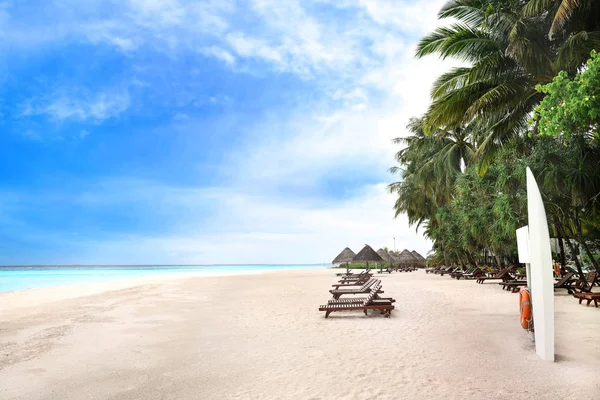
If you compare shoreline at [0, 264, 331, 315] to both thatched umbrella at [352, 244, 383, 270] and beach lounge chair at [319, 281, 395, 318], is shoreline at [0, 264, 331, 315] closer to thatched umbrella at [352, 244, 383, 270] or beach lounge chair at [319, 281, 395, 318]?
beach lounge chair at [319, 281, 395, 318]

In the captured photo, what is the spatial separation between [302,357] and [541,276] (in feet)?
10.9

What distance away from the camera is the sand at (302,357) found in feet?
15.1

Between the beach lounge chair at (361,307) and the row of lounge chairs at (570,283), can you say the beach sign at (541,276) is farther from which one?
the row of lounge chairs at (570,283)

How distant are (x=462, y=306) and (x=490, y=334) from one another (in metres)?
4.12

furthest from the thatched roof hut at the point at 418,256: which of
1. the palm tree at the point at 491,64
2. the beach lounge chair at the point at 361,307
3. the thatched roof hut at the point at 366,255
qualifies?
the beach lounge chair at the point at 361,307

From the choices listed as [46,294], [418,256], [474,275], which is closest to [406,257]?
[418,256]

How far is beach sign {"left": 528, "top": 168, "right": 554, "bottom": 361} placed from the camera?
17.4 feet

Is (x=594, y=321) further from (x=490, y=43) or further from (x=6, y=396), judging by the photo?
(x=6, y=396)

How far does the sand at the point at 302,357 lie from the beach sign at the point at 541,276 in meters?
0.29

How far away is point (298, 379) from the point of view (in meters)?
4.93

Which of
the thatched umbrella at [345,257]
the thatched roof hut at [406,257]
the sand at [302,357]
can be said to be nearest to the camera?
the sand at [302,357]

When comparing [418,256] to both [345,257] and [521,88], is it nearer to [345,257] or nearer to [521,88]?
[345,257]

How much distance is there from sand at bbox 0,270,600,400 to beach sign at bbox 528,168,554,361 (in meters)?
0.29

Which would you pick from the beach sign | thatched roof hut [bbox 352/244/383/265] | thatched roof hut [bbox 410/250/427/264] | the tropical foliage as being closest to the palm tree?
the tropical foliage
